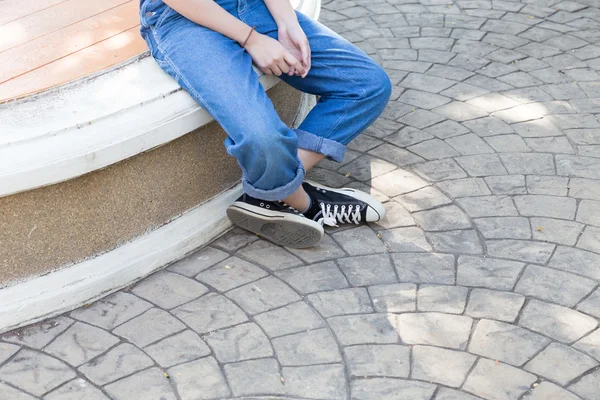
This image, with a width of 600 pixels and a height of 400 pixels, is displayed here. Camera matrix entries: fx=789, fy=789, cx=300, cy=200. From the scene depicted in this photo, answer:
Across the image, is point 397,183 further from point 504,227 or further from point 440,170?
point 504,227

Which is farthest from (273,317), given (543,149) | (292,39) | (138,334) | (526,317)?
(543,149)

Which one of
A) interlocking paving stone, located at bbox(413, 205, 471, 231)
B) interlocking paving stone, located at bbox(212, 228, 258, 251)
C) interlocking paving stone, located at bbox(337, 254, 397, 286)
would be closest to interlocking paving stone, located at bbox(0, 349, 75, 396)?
interlocking paving stone, located at bbox(212, 228, 258, 251)

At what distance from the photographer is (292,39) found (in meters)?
2.97

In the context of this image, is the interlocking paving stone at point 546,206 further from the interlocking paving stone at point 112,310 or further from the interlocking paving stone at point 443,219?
the interlocking paving stone at point 112,310

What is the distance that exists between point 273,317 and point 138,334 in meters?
0.44

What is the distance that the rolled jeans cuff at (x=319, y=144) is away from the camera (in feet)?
9.90

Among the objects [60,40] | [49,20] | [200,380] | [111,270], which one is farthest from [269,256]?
[49,20]

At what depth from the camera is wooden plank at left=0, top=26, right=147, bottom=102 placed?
2799 mm

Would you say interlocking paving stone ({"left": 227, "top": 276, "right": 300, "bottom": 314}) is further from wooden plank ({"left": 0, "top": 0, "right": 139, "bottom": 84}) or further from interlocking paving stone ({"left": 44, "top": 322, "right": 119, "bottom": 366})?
wooden plank ({"left": 0, "top": 0, "right": 139, "bottom": 84})

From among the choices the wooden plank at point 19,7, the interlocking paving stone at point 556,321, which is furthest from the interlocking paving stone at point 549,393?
the wooden plank at point 19,7

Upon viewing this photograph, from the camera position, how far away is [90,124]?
8.41 ft

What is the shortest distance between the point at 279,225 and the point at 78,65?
963mm

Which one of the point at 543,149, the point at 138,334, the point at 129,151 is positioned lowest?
the point at 543,149

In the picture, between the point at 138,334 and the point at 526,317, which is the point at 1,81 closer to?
the point at 138,334
